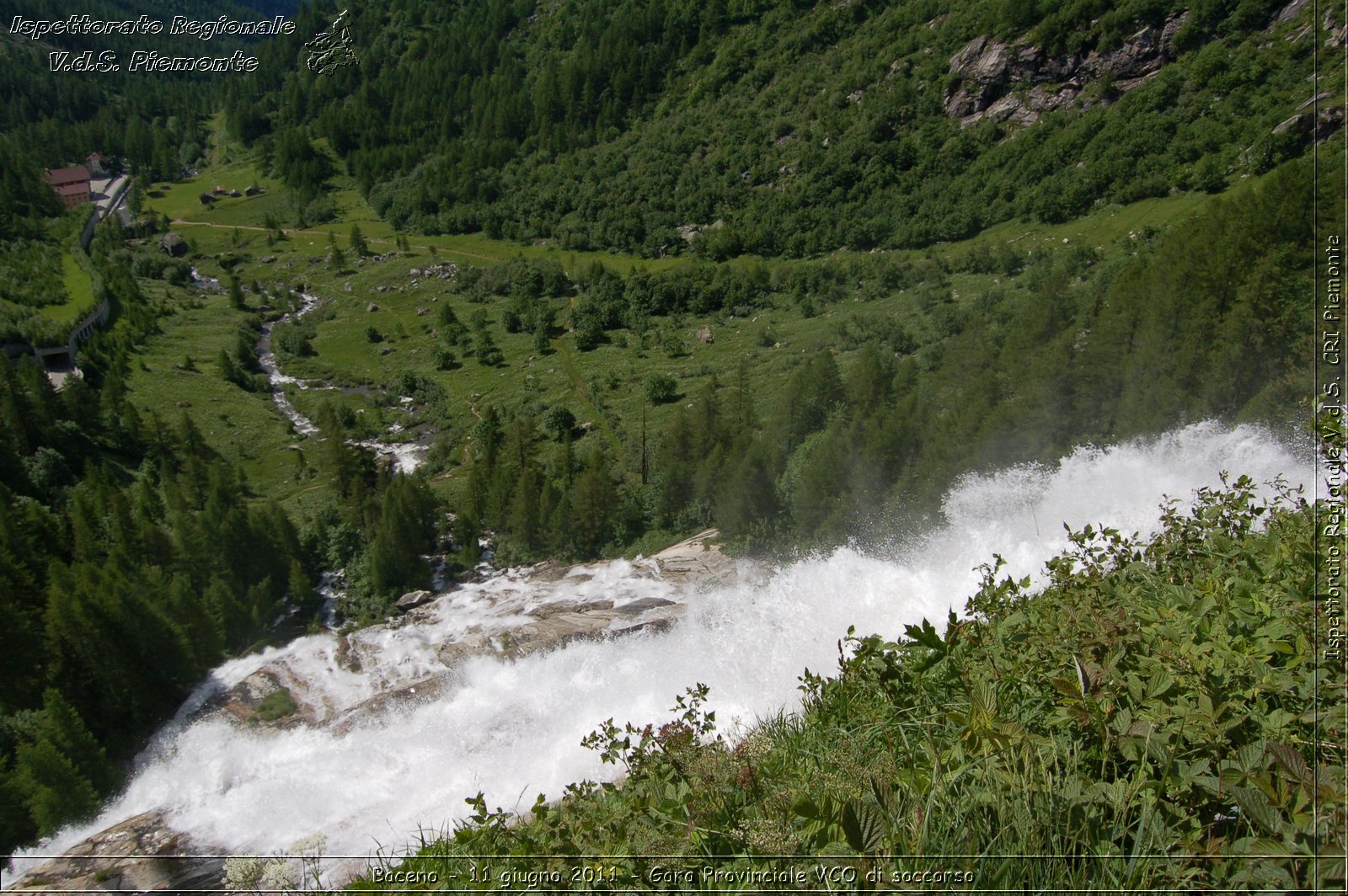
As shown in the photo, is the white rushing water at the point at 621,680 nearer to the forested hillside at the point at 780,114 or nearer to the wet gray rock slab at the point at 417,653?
the wet gray rock slab at the point at 417,653

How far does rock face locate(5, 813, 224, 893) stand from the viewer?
15.0 meters

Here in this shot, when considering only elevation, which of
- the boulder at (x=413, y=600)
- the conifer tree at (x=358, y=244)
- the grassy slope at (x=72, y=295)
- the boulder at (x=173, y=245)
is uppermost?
the boulder at (x=173, y=245)

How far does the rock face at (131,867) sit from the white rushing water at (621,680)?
54 centimetres

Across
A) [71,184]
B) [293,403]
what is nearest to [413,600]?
[293,403]

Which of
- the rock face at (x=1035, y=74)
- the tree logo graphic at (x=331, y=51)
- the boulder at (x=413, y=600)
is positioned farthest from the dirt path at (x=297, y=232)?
the boulder at (x=413, y=600)

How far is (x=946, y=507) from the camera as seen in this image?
23094mm

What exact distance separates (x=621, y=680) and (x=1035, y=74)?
9799cm

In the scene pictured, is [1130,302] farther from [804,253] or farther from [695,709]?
[804,253]

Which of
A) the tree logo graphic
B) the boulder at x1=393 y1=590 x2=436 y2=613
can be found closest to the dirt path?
the tree logo graphic

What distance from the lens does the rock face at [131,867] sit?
15.0 meters

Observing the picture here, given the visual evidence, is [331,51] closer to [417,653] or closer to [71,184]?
[71,184]

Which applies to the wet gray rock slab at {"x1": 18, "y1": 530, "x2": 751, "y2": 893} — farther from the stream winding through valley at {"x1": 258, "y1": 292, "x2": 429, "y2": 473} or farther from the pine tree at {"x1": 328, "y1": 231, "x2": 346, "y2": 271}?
the pine tree at {"x1": 328, "y1": 231, "x2": 346, "y2": 271}

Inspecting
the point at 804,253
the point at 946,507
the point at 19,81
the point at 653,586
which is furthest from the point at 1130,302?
the point at 19,81

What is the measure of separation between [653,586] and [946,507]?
11.1 metres
